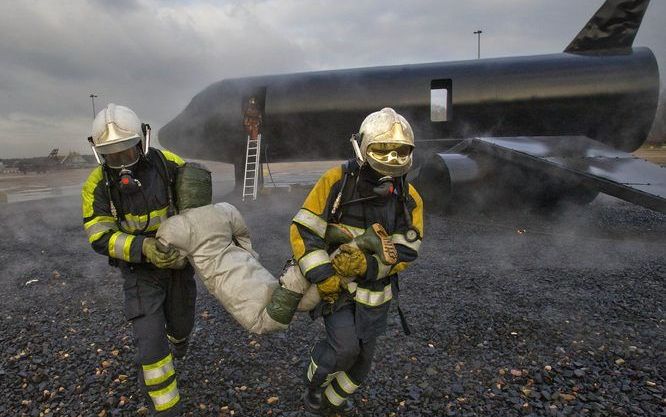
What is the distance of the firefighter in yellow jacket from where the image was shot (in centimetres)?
242

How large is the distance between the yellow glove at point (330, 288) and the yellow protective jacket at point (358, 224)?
4cm

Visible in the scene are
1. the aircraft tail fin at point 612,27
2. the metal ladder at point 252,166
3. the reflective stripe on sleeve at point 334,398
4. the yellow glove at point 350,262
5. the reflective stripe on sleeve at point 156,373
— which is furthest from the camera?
the metal ladder at point 252,166

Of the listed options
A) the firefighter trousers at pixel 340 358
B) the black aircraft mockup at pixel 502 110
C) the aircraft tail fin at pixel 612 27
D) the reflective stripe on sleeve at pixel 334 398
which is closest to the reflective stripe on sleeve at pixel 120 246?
the firefighter trousers at pixel 340 358

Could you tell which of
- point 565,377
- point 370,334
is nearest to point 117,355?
point 370,334

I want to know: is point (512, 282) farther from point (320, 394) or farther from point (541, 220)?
point (541, 220)

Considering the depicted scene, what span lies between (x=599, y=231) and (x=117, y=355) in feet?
25.9

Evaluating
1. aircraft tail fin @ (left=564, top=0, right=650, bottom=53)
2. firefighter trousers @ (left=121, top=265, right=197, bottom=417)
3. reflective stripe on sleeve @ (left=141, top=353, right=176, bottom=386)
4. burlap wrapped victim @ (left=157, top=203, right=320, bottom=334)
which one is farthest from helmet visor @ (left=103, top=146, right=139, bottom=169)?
aircraft tail fin @ (left=564, top=0, right=650, bottom=53)

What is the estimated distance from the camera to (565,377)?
304 centimetres

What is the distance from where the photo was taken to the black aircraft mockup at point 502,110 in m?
8.23

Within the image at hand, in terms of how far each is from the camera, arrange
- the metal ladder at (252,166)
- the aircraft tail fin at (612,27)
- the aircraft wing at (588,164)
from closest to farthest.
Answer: the aircraft wing at (588,164), the aircraft tail fin at (612,27), the metal ladder at (252,166)

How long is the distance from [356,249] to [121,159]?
5.22ft

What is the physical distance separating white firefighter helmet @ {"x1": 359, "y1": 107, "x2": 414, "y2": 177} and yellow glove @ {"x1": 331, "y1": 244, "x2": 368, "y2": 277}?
0.51m

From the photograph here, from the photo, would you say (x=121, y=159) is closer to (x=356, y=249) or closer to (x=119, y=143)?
(x=119, y=143)

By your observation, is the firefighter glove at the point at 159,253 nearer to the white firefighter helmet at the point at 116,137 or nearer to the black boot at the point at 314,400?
the white firefighter helmet at the point at 116,137
